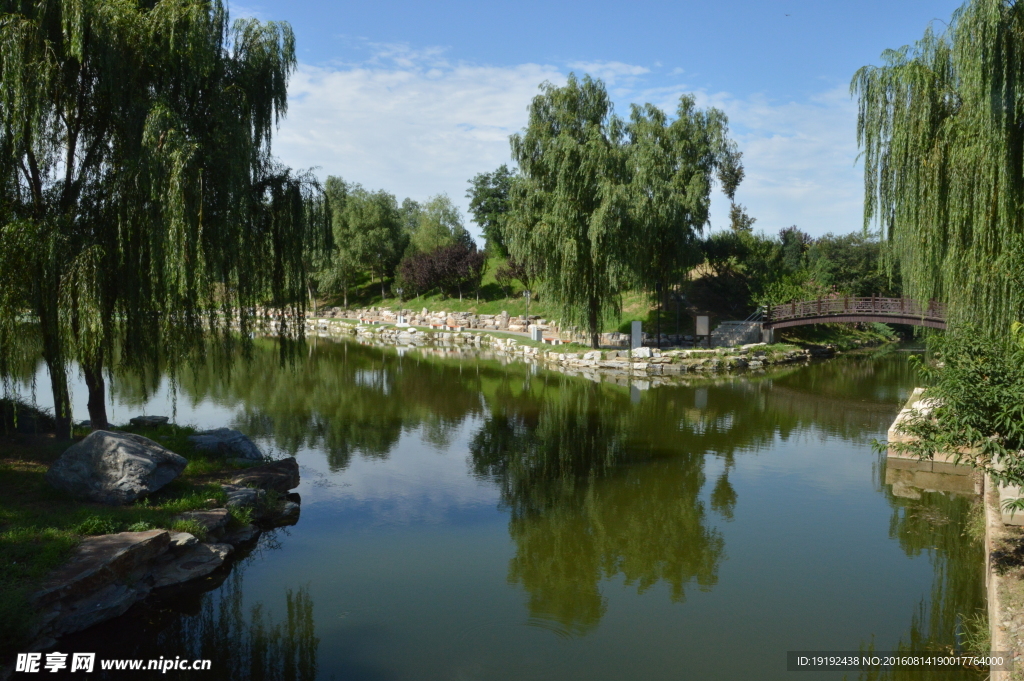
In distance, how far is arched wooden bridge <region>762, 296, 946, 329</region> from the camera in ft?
97.5

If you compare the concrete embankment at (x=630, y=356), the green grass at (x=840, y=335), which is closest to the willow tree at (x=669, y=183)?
the concrete embankment at (x=630, y=356)

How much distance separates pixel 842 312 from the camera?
31.5 metres

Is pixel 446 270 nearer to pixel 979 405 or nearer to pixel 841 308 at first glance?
pixel 841 308

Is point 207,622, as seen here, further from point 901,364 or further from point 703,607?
point 901,364

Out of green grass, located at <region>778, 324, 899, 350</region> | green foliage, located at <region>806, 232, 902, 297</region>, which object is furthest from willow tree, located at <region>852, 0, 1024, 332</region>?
green foliage, located at <region>806, 232, 902, 297</region>

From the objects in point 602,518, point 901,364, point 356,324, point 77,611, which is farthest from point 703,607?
point 356,324

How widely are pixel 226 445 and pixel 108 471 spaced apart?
298 centimetres

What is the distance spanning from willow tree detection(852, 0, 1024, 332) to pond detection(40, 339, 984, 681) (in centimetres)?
381

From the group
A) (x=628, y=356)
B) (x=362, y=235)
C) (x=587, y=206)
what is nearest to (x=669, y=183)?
(x=587, y=206)

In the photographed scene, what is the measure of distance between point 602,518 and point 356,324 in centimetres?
3809

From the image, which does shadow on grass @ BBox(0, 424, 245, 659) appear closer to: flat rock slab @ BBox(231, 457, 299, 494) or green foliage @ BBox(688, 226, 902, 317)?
flat rock slab @ BBox(231, 457, 299, 494)

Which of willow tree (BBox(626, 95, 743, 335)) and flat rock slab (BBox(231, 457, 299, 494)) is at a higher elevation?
willow tree (BBox(626, 95, 743, 335))

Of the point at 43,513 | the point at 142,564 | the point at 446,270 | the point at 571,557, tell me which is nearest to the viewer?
the point at 142,564

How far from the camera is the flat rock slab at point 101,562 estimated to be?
22.0ft
